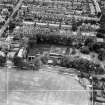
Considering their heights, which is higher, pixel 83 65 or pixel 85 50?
pixel 85 50

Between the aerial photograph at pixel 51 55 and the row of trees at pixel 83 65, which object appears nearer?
the aerial photograph at pixel 51 55

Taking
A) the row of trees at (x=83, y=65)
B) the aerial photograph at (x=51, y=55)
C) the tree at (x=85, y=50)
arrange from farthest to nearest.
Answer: the tree at (x=85, y=50) → the row of trees at (x=83, y=65) → the aerial photograph at (x=51, y=55)

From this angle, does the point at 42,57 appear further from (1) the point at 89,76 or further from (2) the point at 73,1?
(2) the point at 73,1

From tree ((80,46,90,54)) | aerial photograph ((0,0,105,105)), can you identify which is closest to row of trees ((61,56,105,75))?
Answer: aerial photograph ((0,0,105,105))

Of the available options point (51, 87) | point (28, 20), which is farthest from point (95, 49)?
point (28, 20)

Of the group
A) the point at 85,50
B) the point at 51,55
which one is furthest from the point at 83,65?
the point at 51,55

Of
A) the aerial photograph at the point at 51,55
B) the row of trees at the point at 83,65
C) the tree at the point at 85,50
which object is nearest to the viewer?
the aerial photograph at the point at 51,55

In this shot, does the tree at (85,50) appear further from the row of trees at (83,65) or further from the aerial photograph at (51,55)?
the row of trees at (83,65)

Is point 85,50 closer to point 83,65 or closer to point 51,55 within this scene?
point 83,65

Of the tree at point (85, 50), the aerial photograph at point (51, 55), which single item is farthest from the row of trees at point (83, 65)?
the tree at point (85, 50)

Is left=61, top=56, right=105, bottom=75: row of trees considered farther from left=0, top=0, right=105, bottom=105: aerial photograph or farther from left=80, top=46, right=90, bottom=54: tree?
left=80, top=46, right=90, bottom=54: tree
